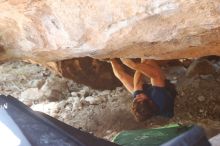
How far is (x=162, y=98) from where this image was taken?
303cm

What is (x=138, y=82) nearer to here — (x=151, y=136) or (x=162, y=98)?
(x=162, y=98)

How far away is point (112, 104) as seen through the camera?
3.71 m

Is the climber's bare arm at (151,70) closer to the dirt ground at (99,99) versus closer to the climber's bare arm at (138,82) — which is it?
the climber's bare arm at (138,82)

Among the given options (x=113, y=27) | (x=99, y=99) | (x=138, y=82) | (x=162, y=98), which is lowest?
(x=99, y=99)

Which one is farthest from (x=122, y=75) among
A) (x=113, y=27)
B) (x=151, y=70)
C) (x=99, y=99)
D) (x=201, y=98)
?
(x=113, y=27)

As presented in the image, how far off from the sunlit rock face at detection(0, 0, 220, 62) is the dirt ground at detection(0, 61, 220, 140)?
49.2 inches

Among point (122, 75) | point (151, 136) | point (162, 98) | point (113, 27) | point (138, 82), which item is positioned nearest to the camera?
point (113, 27)

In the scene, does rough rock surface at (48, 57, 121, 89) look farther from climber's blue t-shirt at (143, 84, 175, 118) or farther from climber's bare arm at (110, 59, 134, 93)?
climber's blue t-shirt at (143, 84, 175, 118)

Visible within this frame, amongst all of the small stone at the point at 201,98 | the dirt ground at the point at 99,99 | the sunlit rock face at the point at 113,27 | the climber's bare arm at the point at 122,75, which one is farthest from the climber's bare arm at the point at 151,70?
the sunlit rock face at the point at 113,27

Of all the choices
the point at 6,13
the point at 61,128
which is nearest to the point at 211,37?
the point at 61,128

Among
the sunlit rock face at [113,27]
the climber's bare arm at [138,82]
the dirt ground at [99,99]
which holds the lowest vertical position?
the dirt ground at [99,99]

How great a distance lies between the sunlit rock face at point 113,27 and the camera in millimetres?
1469

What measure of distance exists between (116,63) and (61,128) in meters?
1.95

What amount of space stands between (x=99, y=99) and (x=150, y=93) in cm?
85
